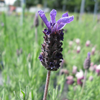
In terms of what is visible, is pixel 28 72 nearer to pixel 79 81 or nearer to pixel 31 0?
pixel 79 81

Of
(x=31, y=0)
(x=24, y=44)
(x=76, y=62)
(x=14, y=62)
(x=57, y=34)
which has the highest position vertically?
(x=31, y=0)

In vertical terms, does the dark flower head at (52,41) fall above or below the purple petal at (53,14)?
below

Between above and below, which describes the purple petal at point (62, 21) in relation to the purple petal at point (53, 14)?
below

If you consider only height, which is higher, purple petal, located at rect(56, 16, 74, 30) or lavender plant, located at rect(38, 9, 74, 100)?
purple petal, located at rect(56, 16, 74, 30)

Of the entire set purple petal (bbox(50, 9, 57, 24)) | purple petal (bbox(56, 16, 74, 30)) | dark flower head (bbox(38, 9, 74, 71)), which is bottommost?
dark flower head (bbox(38, 9, 74, 71))

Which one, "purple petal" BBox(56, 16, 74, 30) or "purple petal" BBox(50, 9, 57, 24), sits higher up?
"purple petal" BBox(50, 9, 57, 24)

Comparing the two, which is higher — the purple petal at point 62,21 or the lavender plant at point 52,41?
the purple petal at point 62,21

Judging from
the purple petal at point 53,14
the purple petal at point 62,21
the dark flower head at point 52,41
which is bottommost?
the dark flower head at point 52,41

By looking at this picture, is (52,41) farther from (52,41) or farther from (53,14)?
(53,14)

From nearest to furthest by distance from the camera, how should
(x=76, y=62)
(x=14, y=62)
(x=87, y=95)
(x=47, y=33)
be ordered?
1. (x=47, y=33)
2. (x=87, y=95)
3. (x=14, y=62)
4. (x=76, y=62)

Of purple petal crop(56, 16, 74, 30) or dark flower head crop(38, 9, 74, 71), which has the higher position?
purple petal crop(56, 16, 74, 30)

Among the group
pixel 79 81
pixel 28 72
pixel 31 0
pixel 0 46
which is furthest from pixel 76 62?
pixel 31 0
